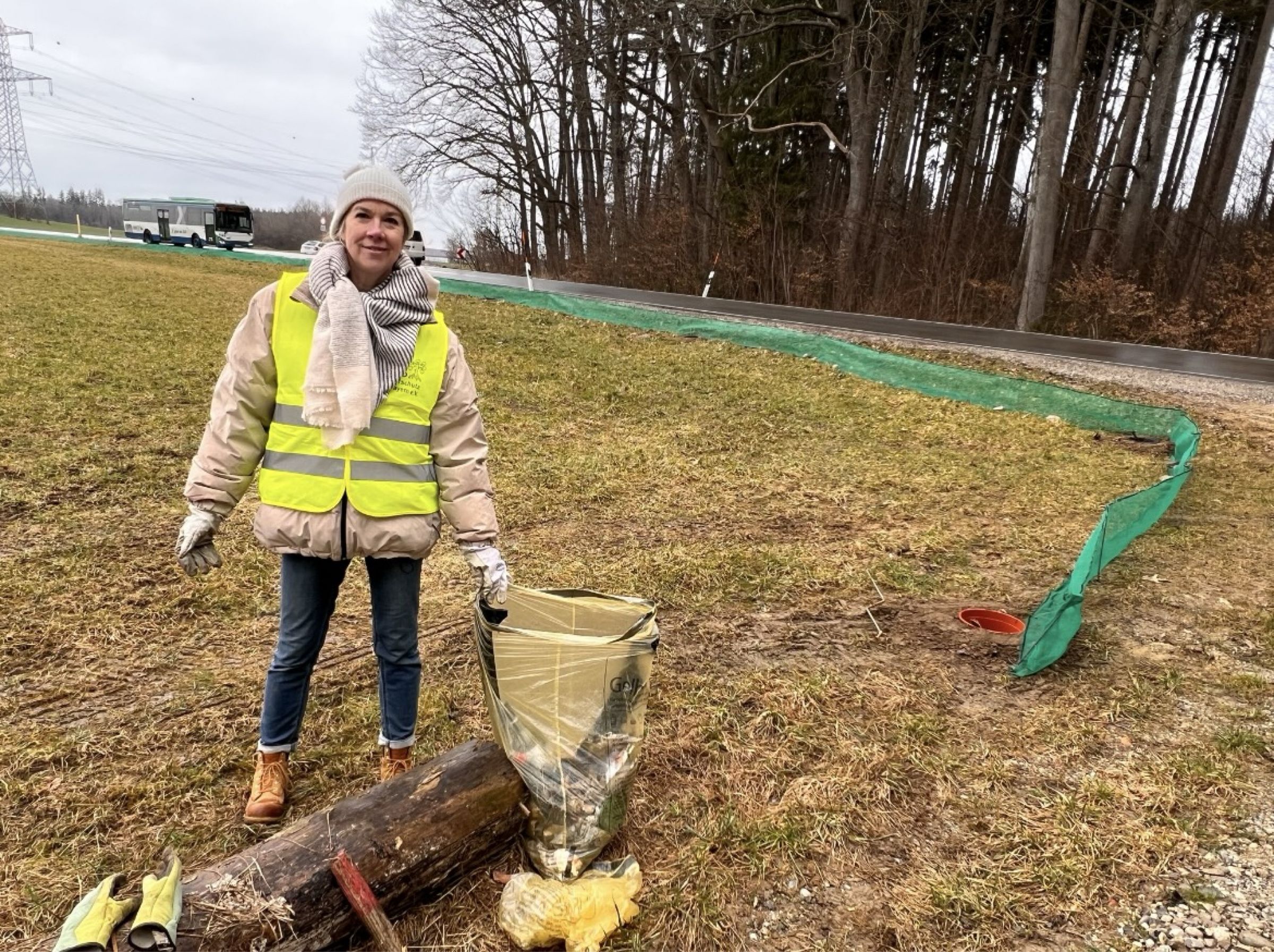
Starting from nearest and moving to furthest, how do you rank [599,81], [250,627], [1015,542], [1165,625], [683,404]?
[250,627], [1165,625], [1015,542], [683,404], [599,81]

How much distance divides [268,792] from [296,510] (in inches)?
33.6

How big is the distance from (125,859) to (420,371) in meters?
1.45

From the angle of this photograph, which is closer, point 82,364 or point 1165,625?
point 1165,625

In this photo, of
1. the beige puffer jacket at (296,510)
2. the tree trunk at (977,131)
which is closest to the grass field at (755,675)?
the beige puffer jacket at (296,510)

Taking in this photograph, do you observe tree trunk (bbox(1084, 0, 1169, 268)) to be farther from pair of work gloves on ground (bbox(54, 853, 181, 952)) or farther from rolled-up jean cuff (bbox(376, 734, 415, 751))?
pair of work gloves on ground (bbox(54, 853, 181, 952))

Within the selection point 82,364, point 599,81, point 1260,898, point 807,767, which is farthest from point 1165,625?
point 599,81

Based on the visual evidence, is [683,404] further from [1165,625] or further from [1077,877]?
[1077,877]

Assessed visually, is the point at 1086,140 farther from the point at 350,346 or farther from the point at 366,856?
the point at 366,856

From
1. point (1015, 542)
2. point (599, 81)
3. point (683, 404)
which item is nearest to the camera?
point (1015, 542)

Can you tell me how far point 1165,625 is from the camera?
3596 mm

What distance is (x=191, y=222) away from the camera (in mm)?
35750

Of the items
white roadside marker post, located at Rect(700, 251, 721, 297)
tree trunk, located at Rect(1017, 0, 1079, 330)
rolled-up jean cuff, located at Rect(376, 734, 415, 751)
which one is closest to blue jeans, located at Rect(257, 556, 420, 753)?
rolled-up jean cuff, located at Rect(376, 734, 415, 751)

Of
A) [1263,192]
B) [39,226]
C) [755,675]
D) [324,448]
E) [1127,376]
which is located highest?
[1263,192]

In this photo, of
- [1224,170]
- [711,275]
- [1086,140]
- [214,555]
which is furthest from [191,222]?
[214,555]
